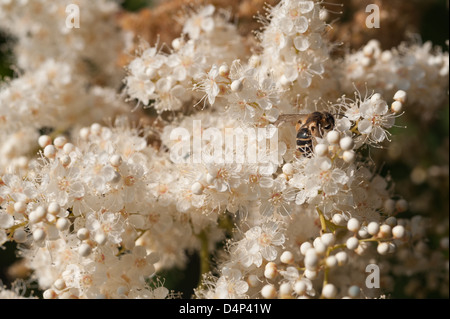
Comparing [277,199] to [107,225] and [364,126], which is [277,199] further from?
[107,225]

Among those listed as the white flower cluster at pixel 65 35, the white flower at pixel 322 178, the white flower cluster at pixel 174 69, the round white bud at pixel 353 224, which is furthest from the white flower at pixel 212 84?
the white flower cluster at pixel 65 35

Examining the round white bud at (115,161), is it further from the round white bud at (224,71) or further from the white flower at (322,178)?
the white flower at (322,178)

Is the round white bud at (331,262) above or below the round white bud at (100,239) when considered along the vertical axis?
above

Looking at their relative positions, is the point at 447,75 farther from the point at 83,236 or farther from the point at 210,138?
the point at 83,236

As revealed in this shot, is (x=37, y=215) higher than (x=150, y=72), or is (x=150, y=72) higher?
(x=150, y=72)

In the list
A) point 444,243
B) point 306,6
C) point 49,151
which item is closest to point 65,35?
point 49,151

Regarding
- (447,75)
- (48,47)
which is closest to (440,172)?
(447,75)
